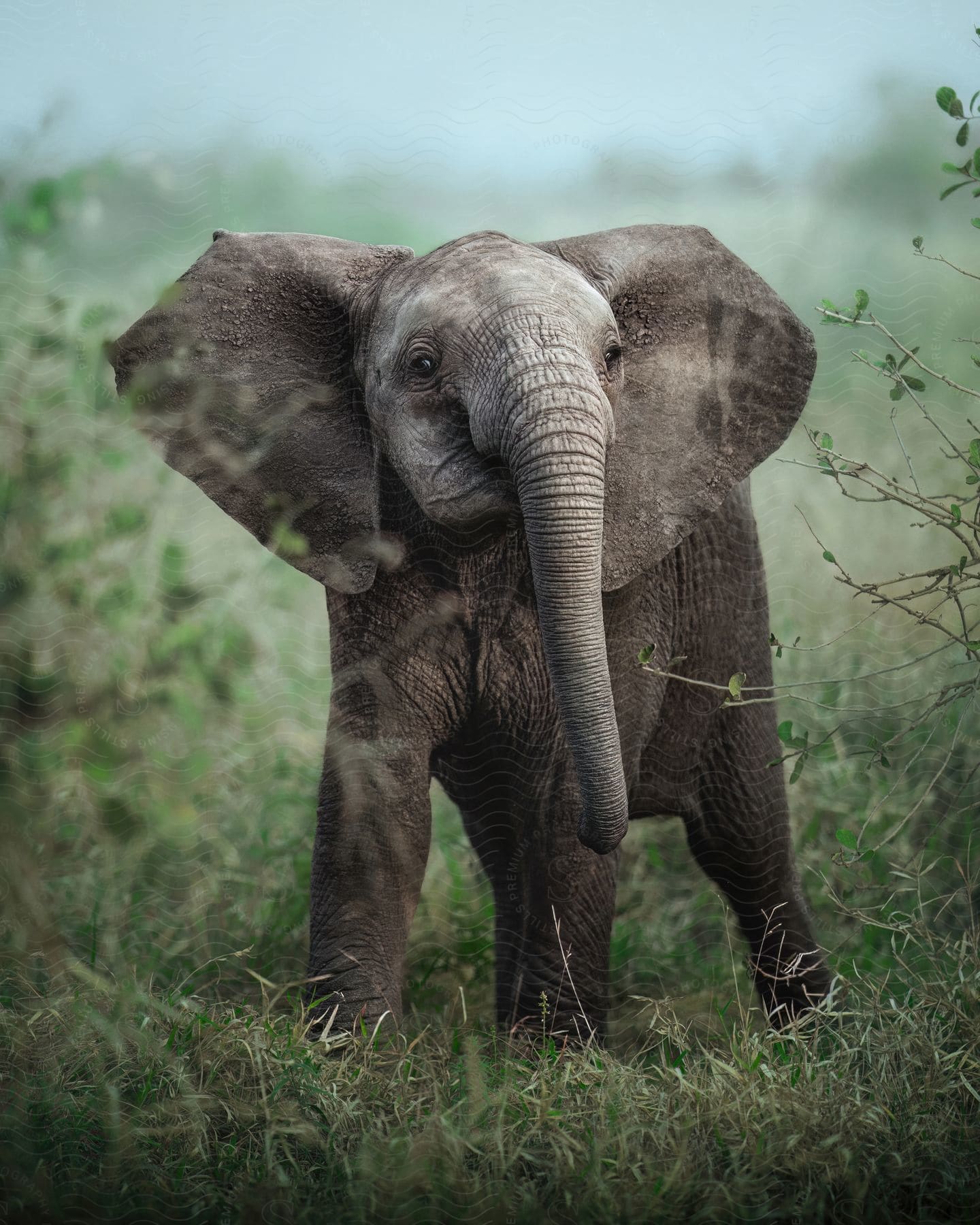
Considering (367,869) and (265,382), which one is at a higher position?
(265,382)

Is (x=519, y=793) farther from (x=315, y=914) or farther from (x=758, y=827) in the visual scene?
(x=758, y=827)

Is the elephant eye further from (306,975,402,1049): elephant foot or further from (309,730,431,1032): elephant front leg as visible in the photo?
(306,975,402,1049): elephant foot

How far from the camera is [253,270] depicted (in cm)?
263

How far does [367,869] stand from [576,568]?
2.72 feet

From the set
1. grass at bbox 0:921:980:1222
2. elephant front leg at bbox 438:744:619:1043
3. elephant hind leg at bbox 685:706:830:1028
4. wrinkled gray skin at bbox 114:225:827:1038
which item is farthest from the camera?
elephant hind leg at bbox 685:706:830:1028

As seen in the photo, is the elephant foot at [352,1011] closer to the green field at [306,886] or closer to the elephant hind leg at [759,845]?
the green field at [306,886]

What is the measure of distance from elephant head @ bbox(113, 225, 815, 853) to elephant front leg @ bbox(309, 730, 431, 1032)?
37 cm

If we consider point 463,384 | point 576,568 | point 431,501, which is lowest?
point 576,568

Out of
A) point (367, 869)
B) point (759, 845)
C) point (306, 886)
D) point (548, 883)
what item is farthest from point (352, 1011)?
point (759, 845)

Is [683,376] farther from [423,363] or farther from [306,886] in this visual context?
[306,886]

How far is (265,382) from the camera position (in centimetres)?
265

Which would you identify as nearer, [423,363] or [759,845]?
[423,363]

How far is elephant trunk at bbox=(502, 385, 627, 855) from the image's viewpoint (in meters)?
2.14

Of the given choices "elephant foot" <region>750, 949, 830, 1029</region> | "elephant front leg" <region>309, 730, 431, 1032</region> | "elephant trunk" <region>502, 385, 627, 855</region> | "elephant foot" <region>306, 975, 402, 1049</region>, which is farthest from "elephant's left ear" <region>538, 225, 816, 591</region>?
"elephant foot" <region>750, 949, 830, 1029</region>
